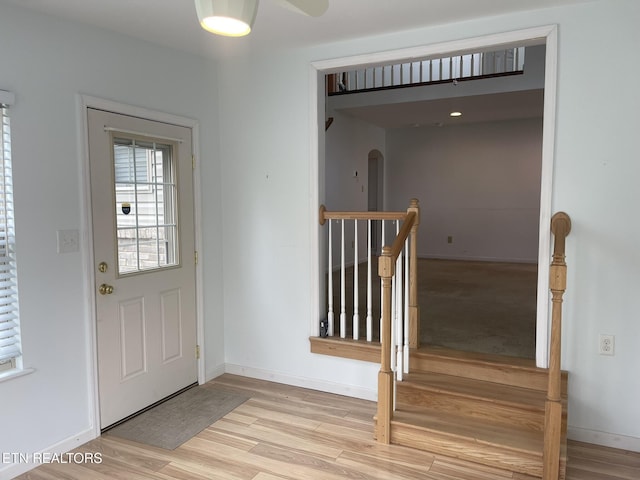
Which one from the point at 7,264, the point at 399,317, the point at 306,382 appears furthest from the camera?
the point at 306,382

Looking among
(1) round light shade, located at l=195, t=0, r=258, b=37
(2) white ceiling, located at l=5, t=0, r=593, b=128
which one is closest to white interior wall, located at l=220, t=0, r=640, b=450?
(2) white ceiling, located at l=5, t=0, r=593, b=128

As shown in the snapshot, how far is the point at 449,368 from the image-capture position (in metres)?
2.94

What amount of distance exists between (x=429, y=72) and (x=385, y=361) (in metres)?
4.92

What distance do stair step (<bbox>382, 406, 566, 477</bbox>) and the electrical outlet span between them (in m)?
0.61

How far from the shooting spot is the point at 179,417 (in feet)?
9.78

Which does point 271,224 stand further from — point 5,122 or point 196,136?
point 5,122

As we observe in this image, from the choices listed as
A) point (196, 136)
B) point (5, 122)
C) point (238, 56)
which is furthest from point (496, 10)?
point (5, 122)

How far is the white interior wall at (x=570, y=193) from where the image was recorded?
2518mm

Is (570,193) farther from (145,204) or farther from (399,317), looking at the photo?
(145,204)

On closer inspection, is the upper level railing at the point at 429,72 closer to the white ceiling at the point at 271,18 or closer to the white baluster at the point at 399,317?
the white ceiling at the point at 271,18

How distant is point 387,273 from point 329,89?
4522mm

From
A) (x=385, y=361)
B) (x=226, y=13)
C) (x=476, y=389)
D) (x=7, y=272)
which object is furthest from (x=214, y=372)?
(x=226, y=13)

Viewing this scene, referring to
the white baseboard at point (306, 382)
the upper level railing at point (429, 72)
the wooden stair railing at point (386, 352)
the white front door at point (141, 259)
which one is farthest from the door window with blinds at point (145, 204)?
the upper level railing at point (429, 72)

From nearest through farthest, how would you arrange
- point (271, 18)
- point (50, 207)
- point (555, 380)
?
point (555, 380) → point (50, 207) → point (271, 18)
